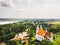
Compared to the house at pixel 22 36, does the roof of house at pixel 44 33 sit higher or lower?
higher

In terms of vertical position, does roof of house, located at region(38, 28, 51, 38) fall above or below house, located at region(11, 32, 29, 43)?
above

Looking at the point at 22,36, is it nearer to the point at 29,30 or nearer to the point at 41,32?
the point at 29,30

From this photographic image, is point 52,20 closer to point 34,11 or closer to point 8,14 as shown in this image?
point 34,11

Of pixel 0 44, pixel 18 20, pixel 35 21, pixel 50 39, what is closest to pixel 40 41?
pixel 50 39

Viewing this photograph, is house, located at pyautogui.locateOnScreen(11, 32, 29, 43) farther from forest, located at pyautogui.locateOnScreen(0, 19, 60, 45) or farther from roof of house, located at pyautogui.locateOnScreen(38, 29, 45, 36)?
roof of house, located at pyautogui.locateOnScreen(38, 29, 45, 36)

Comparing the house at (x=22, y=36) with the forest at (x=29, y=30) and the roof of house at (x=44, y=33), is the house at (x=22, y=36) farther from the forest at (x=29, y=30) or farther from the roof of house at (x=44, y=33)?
the roof of house at (x=44, y=33)

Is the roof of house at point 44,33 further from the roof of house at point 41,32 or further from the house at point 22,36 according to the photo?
the house at point 22,36

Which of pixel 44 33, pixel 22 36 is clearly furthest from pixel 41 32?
pixel 22 36

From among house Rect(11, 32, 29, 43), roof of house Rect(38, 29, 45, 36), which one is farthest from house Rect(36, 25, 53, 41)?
house Rect(11, 32, 29, 43)

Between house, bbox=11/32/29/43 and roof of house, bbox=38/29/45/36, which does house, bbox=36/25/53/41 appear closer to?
roof of house, bbox=38/29/45/36

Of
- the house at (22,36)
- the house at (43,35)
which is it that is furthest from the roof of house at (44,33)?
the house at (22,36)

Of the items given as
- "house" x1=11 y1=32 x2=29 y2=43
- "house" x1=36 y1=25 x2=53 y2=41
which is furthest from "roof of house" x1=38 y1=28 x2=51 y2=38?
"house" x1=11 y1=32 x2=29 y2=43
